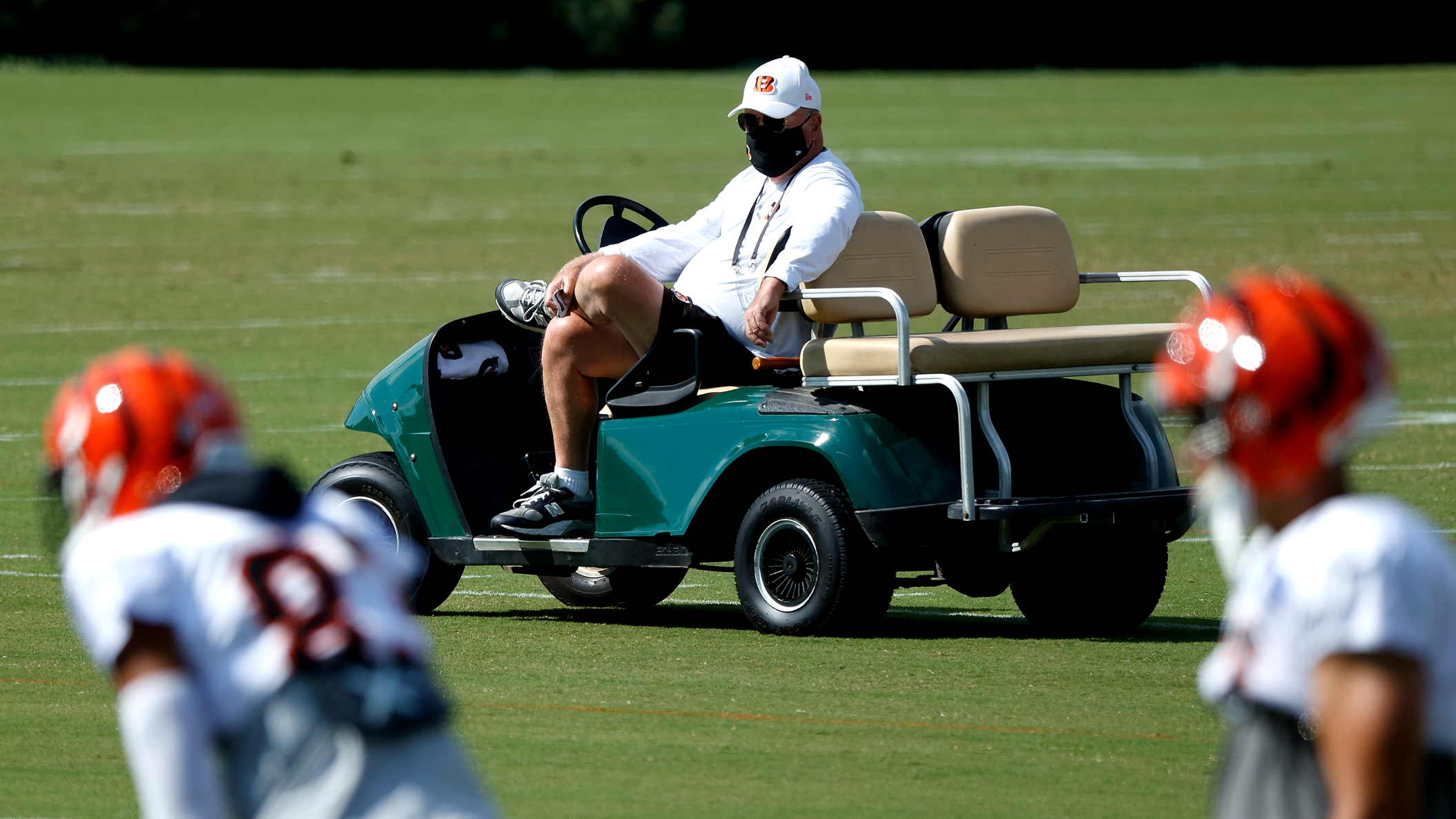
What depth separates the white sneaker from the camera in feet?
29.9

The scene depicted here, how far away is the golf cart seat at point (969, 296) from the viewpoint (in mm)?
8281

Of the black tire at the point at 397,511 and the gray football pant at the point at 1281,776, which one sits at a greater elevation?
the gray football pant at the point at 1281,776

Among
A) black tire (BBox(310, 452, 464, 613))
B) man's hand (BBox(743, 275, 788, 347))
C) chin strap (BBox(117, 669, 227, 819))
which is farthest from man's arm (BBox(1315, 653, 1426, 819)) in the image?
black tire (BBox(310, 452, 464, 613))

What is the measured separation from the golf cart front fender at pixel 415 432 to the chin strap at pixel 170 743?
243 inches

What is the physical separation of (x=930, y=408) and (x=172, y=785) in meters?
5.55

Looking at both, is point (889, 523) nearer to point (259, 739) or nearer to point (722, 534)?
point (722, 534)

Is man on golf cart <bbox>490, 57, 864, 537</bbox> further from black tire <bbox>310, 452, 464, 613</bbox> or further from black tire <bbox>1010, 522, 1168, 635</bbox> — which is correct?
black tire <bbox>1010, 522, 1168, 635</bbox>

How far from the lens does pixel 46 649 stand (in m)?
8.40

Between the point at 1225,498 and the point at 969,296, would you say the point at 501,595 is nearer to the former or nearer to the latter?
the point at 969,296

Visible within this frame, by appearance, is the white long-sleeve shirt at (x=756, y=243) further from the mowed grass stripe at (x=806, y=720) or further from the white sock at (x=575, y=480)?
the mowed grass stripe at (x=806, y=720)

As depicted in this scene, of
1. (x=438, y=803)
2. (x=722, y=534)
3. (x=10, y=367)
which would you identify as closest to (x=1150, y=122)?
(x=10, y=367)

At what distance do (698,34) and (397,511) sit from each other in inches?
2888

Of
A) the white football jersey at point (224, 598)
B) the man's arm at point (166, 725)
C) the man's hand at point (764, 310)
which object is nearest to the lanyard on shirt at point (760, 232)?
the man's hand at point (764, 310)

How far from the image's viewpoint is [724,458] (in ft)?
28.6
